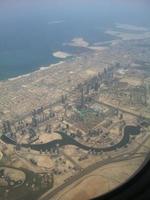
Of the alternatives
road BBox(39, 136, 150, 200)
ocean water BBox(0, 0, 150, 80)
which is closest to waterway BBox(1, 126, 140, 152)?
road BBox(39, 136, 150, 200)

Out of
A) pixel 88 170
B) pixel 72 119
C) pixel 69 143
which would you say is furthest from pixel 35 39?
pixel 88 170

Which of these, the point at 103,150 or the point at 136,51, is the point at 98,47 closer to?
the point at 136,51

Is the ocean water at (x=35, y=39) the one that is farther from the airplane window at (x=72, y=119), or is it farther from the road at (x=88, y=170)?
the road at (x=88, y=170)

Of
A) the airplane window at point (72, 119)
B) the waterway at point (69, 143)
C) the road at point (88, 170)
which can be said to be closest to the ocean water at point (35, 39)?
the airplane window at point (72, 119)

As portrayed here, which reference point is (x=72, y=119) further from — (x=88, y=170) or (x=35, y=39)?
(x=35, y=39)

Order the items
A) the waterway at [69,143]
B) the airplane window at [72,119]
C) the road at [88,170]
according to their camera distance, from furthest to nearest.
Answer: the waterway at [69,143] → the airplane window at [72,119] → the road at [88,170]

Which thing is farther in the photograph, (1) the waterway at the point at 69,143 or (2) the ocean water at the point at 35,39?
(2) the ocean water at the point at 35,39

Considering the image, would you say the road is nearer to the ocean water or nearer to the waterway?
the waterway

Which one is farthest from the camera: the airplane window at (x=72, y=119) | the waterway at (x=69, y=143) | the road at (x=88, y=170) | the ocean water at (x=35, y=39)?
the ocean water at (x=35, y=39)

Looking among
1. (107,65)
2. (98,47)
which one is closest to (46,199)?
(107,65)
